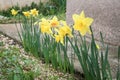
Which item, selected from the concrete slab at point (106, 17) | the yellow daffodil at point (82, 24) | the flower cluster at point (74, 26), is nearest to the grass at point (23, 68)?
the flower cluster at point (74, 26)

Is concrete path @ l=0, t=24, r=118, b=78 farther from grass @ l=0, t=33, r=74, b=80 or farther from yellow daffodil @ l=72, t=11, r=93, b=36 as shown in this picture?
yellow daffodil @ l=72, t=11, r=93, b=36

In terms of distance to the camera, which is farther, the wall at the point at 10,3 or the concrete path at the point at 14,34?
the wall at the point at 10,3

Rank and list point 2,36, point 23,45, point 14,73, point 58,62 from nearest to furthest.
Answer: point 14,73, point 58,62, point 23,45, point 2,36

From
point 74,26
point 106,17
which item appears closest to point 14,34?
point 106,17

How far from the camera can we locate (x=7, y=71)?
3.65 metres

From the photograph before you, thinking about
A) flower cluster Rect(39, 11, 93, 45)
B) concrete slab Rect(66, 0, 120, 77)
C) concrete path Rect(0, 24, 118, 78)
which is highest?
flower cluster Rect(39, 11, 93, 45)

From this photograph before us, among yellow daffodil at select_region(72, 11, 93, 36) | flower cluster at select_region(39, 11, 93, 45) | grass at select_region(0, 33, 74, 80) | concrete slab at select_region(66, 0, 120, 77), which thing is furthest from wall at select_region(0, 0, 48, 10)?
yellow daffodil at select_region(72, 11, 93, 36)

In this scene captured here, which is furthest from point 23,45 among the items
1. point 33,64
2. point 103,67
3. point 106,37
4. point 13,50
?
point 103,67

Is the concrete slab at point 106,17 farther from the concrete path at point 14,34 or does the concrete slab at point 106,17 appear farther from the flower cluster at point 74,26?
the flower cluster at point 74,26

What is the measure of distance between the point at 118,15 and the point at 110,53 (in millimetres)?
674

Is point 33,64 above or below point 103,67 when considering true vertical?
below

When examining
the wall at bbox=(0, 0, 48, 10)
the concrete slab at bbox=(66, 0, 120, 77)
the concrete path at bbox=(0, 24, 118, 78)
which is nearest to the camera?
the concrete path at bbox=(0, 24, 118, 78)

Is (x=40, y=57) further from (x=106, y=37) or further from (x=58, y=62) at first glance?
(x=106, y=37)

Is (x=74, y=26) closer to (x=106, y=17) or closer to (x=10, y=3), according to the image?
(x=106, y=17)
